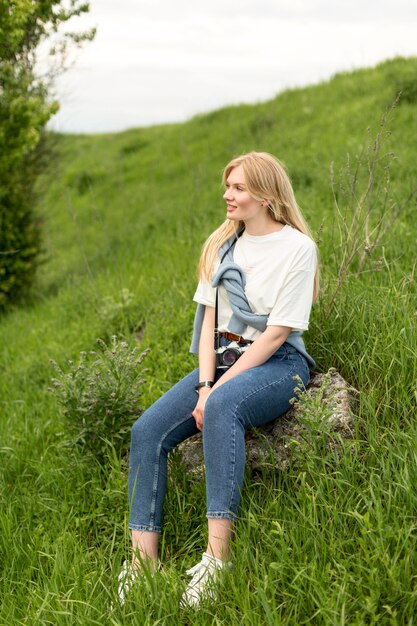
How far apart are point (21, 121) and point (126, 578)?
4984 millimetres

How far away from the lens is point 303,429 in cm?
307

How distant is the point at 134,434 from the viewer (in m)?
3.23

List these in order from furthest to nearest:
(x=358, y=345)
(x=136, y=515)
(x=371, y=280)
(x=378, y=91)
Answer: (x=378, y=91) < (x=371, y=280) < (x=358, y=345) < (x=136, y=515)

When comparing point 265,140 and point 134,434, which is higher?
point 265,140

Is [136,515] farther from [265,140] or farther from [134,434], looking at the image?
[265,140]

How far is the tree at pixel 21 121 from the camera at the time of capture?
247 inches

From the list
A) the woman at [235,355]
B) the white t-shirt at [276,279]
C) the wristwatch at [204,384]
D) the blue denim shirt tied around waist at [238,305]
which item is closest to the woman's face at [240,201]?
the woman at [235,355]

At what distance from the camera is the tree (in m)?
6.27

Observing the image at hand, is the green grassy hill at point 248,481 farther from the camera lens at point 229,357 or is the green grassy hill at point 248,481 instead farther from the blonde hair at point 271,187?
the camera lens at point 229,357

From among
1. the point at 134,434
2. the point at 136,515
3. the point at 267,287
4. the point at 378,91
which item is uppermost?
the point at 378,91

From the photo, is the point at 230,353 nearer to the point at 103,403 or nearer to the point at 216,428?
the point at 216,428

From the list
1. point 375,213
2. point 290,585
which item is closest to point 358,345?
point 290,585

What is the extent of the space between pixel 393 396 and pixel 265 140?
28.1 ft

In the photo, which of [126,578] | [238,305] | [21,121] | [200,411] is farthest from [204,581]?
[21,121]
